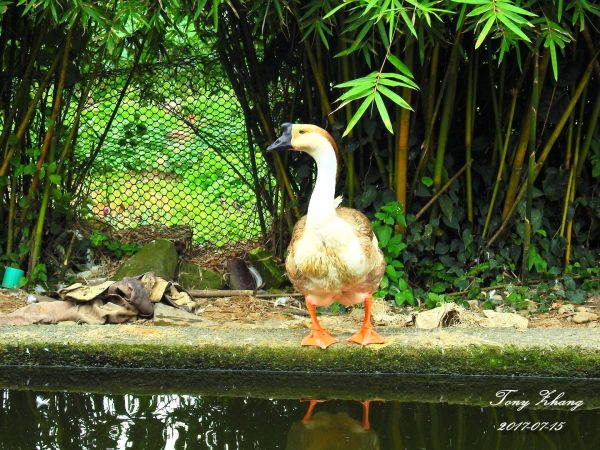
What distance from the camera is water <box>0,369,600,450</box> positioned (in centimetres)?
343

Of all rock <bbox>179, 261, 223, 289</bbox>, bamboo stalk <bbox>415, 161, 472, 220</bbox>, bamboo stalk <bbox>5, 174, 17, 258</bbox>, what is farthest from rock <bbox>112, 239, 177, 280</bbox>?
bamboo stalk <bbox>415, 161, 472, 220</bbox>

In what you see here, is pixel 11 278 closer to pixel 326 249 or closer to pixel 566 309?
pixel 326 249

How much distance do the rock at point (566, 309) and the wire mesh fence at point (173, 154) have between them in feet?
6.97

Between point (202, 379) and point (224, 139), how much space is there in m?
2.64

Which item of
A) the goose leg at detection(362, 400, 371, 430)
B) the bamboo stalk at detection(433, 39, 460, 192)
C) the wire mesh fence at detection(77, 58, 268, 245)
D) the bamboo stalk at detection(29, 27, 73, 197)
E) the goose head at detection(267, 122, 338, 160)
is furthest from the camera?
the wire mesh fence at detection(77, 58, 268, 245)

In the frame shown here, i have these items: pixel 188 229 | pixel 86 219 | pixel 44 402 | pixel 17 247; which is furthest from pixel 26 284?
pixel 44 402

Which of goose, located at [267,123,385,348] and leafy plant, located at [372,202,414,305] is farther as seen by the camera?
leafy plant, located at [372,202,414,305]

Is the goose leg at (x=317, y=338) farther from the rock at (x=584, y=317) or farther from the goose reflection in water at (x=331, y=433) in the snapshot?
the rock at (x=584, y=317)

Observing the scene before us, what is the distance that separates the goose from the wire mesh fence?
2.06m

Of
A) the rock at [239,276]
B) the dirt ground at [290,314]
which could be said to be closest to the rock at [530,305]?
the dirt ground at [290,314]

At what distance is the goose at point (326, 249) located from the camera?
405cm

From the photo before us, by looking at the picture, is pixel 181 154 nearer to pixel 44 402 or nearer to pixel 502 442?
pixel 44 402

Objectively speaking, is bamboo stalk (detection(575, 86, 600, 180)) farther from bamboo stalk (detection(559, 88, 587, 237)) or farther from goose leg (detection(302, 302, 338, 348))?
goose leg (detection(302, 302, 338, 348))
